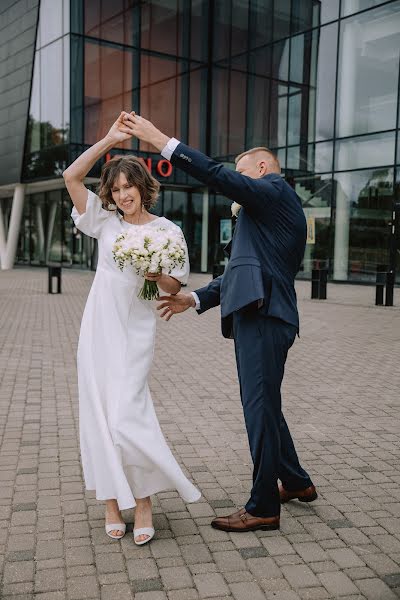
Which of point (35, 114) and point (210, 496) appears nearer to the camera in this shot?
point (210, 496)

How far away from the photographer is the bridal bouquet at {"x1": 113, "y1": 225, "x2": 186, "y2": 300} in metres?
3.03

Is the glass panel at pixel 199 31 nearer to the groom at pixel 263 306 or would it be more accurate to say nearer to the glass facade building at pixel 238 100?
the glass facade building at pixel 238 100

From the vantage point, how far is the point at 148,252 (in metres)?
3.03

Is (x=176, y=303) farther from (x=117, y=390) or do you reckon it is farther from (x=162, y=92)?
(x=162, y=92)

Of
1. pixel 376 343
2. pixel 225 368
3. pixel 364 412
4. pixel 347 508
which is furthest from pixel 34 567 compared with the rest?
pixel 376 343

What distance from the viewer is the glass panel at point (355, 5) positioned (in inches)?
826

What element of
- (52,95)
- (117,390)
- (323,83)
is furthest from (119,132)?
(52,95)

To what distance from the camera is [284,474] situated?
143 inches

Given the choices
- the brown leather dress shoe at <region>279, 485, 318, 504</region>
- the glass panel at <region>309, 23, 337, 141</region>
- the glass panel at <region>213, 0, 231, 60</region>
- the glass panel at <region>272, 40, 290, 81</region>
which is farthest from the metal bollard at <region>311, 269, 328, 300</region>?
the glass panel at <region>213, 0, 231, 60</region>

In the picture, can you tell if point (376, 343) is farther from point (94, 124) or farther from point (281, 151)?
point (94, 124)

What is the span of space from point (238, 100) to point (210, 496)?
83.1 feet

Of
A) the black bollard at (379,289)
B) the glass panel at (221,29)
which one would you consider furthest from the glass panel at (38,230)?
the black bollard at (379,289)

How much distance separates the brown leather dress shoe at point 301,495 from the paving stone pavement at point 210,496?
0.06 meters

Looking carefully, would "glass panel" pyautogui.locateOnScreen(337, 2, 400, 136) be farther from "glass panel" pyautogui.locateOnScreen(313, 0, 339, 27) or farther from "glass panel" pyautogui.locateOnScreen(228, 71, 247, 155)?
"glass panel" pyautogui.locateOnScreen(228, 71, 247, 155)
